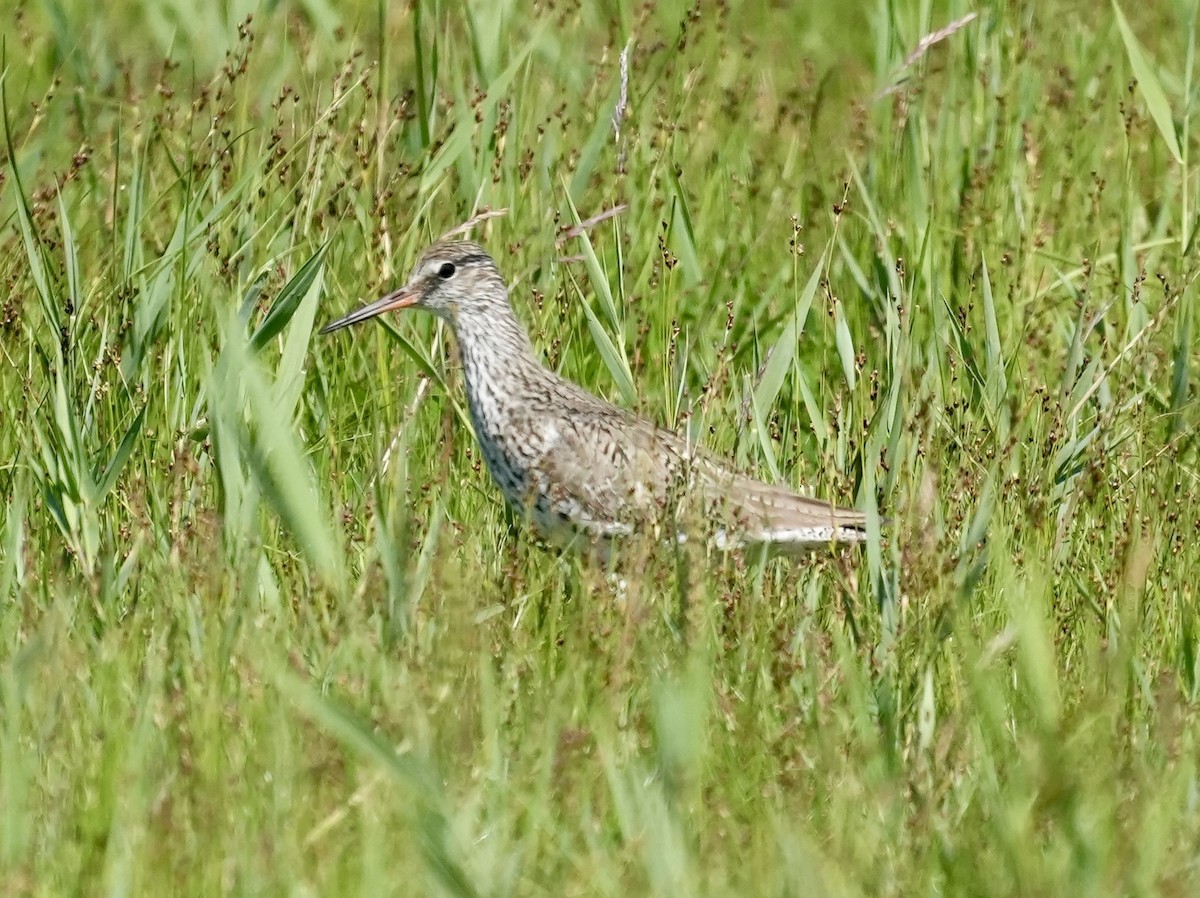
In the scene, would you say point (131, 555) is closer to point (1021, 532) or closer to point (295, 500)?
point (295, 500)

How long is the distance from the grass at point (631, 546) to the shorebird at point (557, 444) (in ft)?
0.36

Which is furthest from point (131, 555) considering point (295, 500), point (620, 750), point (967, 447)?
point (967, 447)

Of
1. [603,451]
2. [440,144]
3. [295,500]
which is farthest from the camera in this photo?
[440,144]

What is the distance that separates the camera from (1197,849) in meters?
3.23

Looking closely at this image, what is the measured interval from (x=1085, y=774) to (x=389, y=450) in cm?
198

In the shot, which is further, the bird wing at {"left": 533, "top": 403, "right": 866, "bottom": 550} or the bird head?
the bird head

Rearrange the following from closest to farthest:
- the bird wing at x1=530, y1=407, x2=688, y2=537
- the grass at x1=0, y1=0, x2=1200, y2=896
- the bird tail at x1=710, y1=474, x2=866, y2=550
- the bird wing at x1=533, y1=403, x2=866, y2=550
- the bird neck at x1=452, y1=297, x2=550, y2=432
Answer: the grass at x1=0, y1=0, x2=1200, y2=896 < the bird wing at x1=533, y1=403, x2=866, y2=550 < the bird tail at x1=710, y1=474, x2=866, y2=550 < the bird wing at x1=530, y1=407, x2=688, y2=537 < the bird neck at x1=452, y1=297, x2=550, y2=432

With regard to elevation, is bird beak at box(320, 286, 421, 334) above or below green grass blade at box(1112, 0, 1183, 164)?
below

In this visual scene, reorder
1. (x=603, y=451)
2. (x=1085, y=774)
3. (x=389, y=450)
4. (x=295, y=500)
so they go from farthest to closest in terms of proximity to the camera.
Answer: (x=603, y=451) < (x=389, y=450) < (x=295, y=500) < (x=1085, y=774)

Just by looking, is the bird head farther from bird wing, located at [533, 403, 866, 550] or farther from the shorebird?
bird wing, located at [533, 403, 866, 550]

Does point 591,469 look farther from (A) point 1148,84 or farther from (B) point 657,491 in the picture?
(A) point 1148,84

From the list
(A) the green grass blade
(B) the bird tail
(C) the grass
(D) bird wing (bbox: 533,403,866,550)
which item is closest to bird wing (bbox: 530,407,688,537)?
(D) bird wing (bbox: 533,403,866,550)

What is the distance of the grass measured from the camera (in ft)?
10.5

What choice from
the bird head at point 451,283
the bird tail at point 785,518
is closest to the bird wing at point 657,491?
the bird tail at point 785,518
